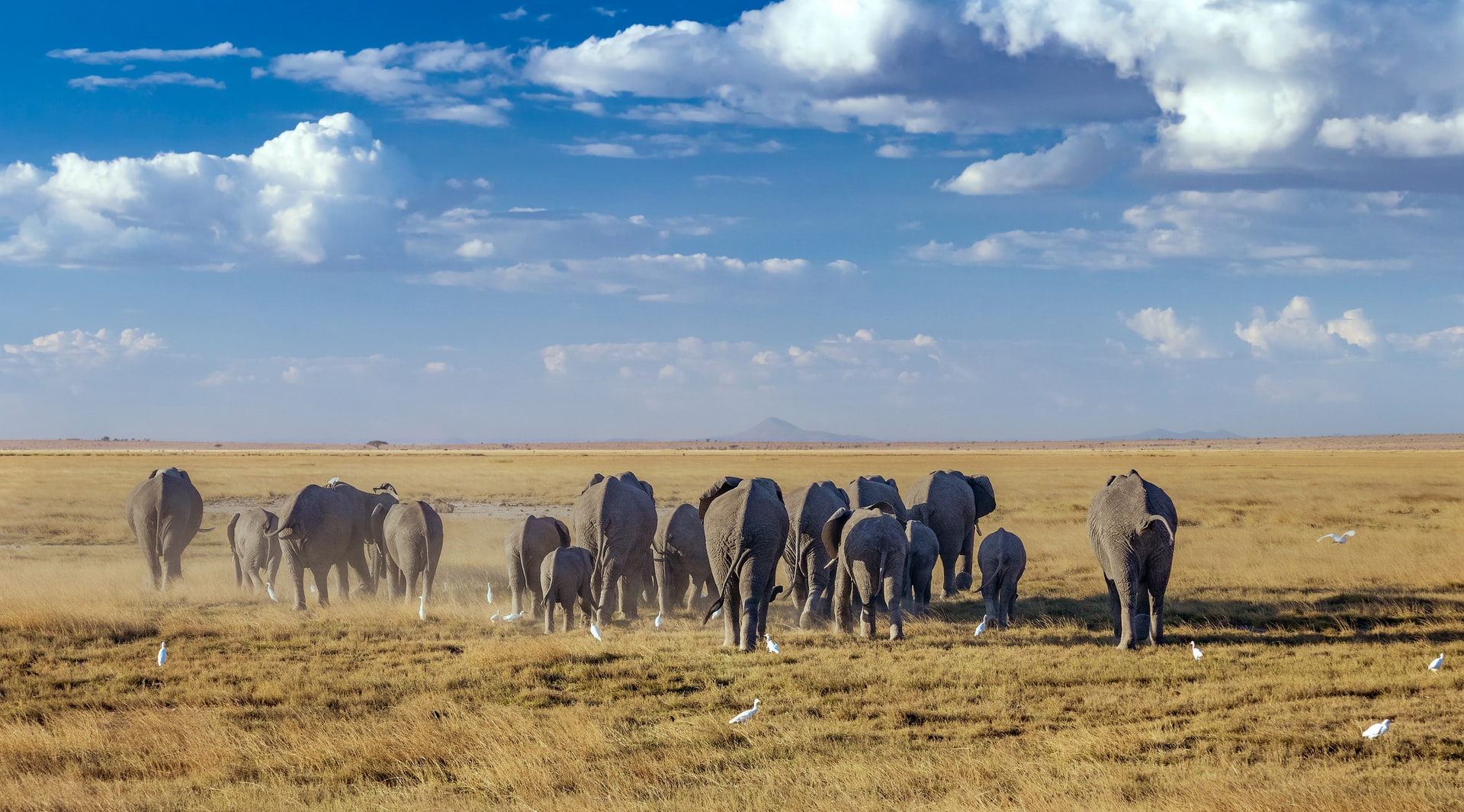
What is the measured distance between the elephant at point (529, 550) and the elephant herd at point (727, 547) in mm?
24

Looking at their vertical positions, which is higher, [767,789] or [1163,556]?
[1163,556]

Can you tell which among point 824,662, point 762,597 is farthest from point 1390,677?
point 762,597

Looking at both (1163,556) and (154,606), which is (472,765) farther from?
(154,606)

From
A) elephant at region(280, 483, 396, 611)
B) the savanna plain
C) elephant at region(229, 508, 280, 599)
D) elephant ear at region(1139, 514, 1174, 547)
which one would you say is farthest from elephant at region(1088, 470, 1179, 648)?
elephant at region(229, 508, 280, 599)

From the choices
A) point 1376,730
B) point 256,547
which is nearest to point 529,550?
point 256,547

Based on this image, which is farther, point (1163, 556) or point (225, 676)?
point (1163, 556)

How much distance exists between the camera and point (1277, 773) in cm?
834

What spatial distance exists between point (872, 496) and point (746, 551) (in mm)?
5287

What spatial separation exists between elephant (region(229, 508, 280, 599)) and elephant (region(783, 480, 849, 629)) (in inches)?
379

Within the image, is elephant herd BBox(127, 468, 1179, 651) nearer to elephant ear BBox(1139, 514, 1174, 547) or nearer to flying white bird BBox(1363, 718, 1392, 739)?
elephant ear BBox(1139, 514, 1174, 547)

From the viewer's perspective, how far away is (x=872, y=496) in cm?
1859

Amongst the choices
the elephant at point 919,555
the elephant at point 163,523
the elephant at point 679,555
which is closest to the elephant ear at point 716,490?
the elephant at point 679,555

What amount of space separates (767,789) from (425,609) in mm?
10627

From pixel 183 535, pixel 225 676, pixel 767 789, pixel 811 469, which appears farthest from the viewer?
pixel 811 469
